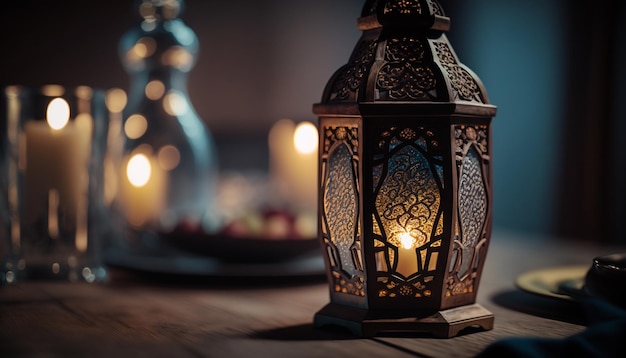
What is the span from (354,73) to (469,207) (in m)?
0.16

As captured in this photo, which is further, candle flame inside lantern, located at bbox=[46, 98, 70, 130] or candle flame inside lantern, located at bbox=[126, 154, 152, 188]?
candle flame inside lantern, located at bbox=[126, 154, 152, 188]

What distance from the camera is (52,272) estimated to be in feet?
3.12

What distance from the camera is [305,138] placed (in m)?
1.57

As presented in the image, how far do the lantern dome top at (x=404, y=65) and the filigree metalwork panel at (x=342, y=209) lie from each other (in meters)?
0.04

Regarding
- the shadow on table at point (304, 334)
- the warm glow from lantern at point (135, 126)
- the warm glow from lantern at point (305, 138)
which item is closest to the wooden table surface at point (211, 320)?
the shadow on table at point (304, 334)

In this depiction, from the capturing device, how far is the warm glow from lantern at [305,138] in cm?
156

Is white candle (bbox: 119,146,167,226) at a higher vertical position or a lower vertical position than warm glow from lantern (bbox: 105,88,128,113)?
lower

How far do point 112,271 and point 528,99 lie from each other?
2.49 meters

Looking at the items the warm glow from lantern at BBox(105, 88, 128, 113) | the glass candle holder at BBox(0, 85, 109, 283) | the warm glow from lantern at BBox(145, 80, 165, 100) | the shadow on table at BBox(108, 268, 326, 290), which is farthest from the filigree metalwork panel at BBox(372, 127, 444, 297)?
the warm glow from lantern at BBox(145, 80, 165, 100)

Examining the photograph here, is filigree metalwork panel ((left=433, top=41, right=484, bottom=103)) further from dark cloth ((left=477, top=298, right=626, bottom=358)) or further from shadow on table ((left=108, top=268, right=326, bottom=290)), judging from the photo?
shadow on table ((left=108, top=268, right=326, bottom=290))

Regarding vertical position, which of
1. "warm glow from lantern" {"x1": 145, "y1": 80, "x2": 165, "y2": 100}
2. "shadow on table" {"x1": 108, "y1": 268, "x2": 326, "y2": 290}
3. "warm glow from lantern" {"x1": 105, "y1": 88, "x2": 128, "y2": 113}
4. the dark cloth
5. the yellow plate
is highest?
"warm glow from lantern" {"x1": 145, "y1": 80, "x2": 165, "y2": 100}

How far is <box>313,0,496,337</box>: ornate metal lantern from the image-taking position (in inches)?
24.9

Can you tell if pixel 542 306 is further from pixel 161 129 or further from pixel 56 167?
pixel 161 129

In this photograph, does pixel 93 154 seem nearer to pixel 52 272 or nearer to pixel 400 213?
pixel 52 272
